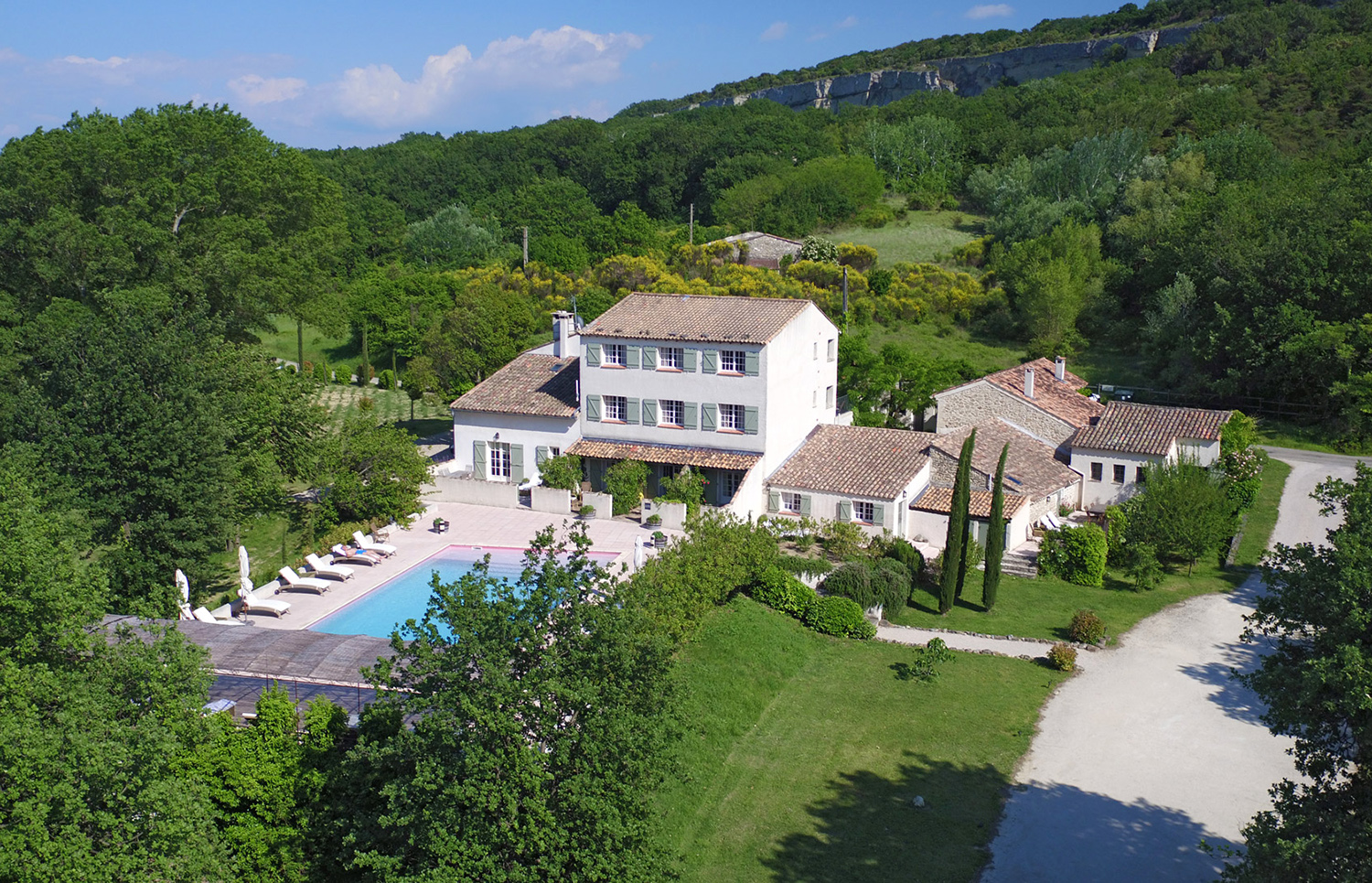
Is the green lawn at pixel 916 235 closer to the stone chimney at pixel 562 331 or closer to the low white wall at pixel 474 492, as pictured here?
the stone chimney at pixel 562 331

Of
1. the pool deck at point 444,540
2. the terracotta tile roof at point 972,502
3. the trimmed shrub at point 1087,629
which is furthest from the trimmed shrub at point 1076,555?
the pool deck at point 444,540

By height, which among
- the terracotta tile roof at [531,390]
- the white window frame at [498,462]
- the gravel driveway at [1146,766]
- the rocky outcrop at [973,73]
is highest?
the rocky outcrop at [973,73]

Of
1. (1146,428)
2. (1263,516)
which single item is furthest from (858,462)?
(1263,516)

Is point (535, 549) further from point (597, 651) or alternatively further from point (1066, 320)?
point (1066, 320)

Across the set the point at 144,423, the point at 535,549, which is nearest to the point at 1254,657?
the point at 535,549

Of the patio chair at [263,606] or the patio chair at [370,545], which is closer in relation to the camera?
the patio chair at [263,606]

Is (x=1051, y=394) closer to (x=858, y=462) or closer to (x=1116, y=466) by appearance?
(x=1116, y=466)

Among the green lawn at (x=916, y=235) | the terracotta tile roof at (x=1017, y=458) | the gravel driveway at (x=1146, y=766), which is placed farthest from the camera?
the green lawn at (x=916, y=235)
